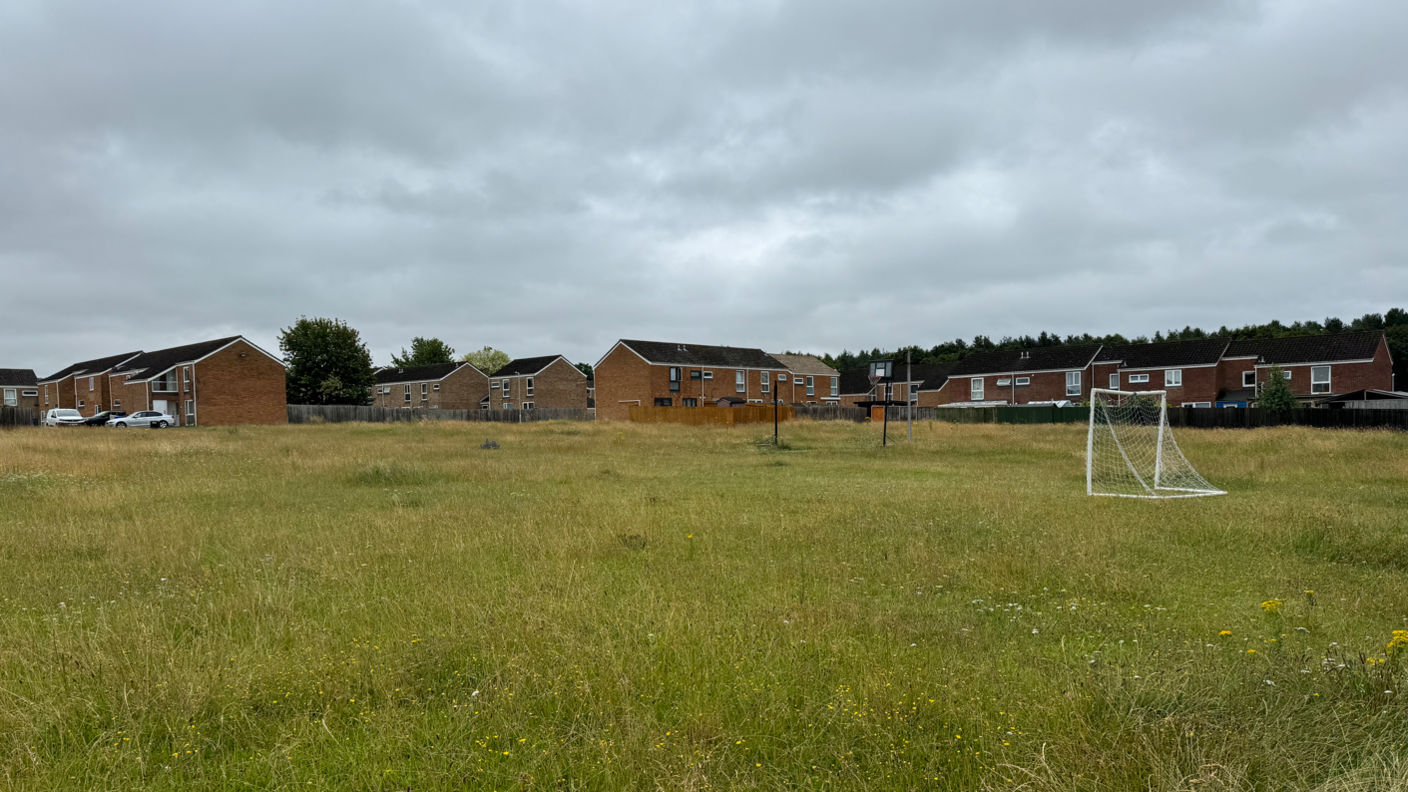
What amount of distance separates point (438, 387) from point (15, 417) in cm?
4417

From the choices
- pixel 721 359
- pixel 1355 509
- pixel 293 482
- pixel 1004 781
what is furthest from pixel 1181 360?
pixel 1004 781

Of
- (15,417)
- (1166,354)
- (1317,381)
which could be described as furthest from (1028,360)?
(15,417)

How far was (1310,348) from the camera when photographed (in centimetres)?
6241

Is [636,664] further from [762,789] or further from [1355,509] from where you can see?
[1355,509]

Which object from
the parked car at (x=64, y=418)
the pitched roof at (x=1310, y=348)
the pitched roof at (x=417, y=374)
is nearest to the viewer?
the parked car at (x=64, y=418)

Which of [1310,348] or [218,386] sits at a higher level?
[1310,348]

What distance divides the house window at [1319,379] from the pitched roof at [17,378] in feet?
425

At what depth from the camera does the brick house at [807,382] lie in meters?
84.1

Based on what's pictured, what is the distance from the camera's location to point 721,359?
76.5 metres

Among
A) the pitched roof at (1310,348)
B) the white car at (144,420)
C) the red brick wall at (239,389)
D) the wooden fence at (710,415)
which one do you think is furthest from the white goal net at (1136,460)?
the white car at (144,420)

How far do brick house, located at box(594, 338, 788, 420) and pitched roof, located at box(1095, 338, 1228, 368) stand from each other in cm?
3150

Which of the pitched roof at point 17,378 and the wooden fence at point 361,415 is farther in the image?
the pitched roof at point 17,378

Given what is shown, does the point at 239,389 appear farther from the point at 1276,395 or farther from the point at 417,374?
the point at 1276,395

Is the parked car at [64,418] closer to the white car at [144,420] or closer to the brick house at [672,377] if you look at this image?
the white car at [144,420]
